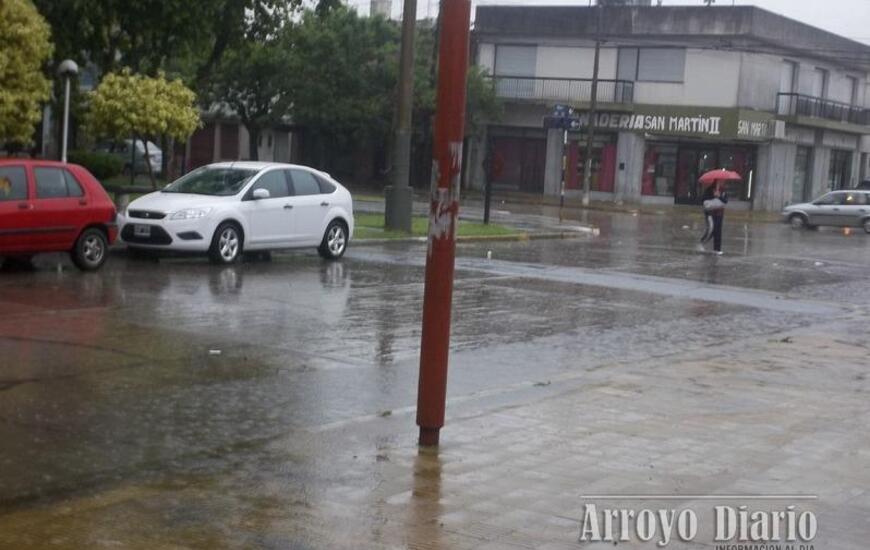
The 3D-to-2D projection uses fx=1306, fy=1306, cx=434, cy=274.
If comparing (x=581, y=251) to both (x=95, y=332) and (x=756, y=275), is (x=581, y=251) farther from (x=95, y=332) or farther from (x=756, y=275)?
(x=95, y=332)

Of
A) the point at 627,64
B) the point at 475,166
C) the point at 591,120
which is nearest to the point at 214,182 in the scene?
the point at 591,120

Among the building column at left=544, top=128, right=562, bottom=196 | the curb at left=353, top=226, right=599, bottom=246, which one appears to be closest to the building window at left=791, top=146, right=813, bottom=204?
the building column at left=544, top=128, right=562, bottom=196

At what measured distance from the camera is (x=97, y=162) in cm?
3191

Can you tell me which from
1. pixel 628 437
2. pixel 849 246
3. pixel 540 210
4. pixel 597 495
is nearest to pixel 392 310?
pixel 628 437

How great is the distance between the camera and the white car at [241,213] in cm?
1959

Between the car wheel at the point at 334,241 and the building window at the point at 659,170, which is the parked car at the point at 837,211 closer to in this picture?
the building window at the point at 659,170

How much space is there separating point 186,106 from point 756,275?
12.0 m

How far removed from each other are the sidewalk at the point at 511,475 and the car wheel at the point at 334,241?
10610 millimetres

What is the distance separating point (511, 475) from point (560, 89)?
52.2 m

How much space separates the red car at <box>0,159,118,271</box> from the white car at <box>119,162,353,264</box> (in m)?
1.39

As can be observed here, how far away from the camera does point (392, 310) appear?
16.1m

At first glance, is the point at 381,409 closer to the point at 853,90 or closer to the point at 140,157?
the point at 140,157

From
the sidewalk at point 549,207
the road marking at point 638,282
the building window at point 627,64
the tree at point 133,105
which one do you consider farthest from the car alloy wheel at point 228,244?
the building window at point 627,64

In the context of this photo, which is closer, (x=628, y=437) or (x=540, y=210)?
(x=628, y=437)
